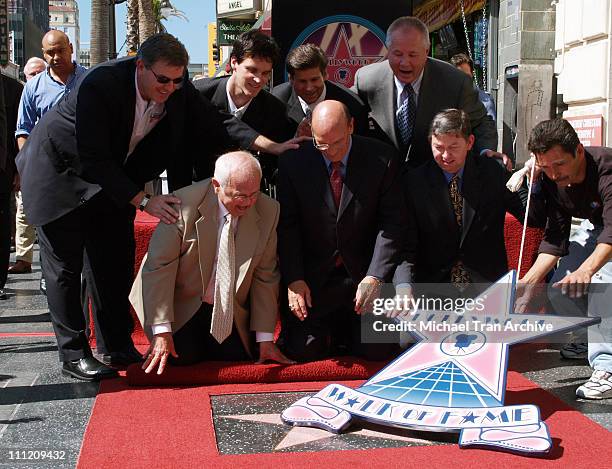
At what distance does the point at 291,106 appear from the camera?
16.8 ft

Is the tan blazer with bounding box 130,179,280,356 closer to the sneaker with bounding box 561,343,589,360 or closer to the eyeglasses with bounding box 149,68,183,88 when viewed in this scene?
the eyeglasses with bounding box 149,68,183,88

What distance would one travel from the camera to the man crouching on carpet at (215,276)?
4.20 metres

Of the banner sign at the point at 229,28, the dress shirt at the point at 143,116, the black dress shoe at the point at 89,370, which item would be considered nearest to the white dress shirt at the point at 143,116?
the dress shirt at the point at 143,116

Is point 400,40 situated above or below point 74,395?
above

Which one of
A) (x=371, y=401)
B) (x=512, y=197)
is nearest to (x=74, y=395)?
(x=371, y=401)

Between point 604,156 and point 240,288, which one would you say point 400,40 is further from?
point 240,288

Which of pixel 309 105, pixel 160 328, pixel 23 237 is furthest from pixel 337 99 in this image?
pixel 23 237

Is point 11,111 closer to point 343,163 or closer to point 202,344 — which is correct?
point 202,344

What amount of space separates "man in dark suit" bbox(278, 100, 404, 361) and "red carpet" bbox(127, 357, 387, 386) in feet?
0.58

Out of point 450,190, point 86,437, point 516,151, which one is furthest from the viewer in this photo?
point 516,151

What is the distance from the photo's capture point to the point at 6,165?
6.61 metres

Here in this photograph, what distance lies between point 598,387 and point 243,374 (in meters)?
1.63

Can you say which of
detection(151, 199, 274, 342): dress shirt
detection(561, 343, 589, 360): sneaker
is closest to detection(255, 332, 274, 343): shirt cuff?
detection(151, 199, 274, 342): dress shirt

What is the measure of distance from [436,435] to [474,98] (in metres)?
2.21
